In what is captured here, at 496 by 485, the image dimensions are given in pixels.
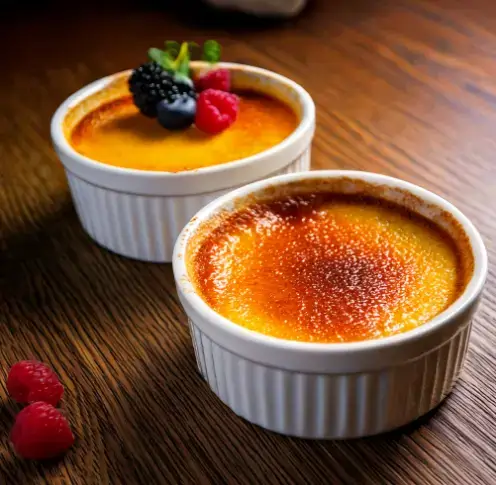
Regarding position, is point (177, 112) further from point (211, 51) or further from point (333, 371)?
point (333, 371)

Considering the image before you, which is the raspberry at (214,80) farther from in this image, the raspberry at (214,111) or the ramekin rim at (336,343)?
the ramekin rim at (336,343)

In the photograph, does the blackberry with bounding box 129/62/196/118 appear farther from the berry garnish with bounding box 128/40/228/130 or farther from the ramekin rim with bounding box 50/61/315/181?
the ramekin rim with bounding box 50/61/315/181

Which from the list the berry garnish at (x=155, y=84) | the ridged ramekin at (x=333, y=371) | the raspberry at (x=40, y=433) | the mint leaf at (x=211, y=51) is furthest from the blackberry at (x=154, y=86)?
the raspberry at (x=40, y=433)

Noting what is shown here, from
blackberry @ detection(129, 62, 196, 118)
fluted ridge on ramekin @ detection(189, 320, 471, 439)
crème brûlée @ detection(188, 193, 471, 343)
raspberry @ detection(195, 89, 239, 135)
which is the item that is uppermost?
blackberry @ detection(129, 62, 196, 118)

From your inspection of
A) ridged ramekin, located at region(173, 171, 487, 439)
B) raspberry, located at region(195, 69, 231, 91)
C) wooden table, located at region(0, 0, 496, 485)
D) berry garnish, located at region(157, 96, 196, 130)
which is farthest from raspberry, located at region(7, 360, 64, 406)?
raspberry, located at region(195, 69, 231, 91)

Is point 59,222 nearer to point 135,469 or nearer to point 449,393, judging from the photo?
point 135,469

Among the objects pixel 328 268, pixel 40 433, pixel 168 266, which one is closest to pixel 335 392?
pixel 328 268
